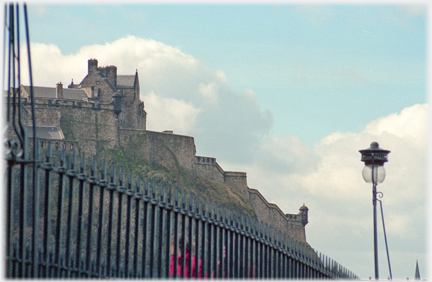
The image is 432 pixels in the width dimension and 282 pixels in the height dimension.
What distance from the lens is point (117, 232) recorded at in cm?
591

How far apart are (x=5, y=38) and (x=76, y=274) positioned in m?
1.94

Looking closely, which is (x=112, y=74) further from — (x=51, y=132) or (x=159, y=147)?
(x=51, y=132)

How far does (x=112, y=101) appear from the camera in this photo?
55000 mm

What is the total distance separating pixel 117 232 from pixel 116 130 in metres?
47.8

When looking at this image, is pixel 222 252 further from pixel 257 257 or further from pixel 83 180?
pixel 83 180

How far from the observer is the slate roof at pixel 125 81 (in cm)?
5775

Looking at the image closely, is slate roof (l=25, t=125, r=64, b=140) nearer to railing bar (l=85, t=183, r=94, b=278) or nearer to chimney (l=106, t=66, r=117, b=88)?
chimney (l=106, t=66, r=117, b=88)

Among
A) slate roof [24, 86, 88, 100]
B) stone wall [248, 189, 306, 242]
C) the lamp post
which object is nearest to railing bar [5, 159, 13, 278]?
the lamp post

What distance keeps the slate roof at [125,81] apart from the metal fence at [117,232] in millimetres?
50473

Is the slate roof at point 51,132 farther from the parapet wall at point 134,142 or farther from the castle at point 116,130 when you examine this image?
the parapet wall at point 134,142

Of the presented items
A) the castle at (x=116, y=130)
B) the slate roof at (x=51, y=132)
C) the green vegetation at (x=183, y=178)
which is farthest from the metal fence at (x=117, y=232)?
the green vegetation at (x=183, y=178)

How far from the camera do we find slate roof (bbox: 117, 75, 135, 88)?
2274 inches

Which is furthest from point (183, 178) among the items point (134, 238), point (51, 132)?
point (134, 238)

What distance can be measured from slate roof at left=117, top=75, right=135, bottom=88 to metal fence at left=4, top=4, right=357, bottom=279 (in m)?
50.5
